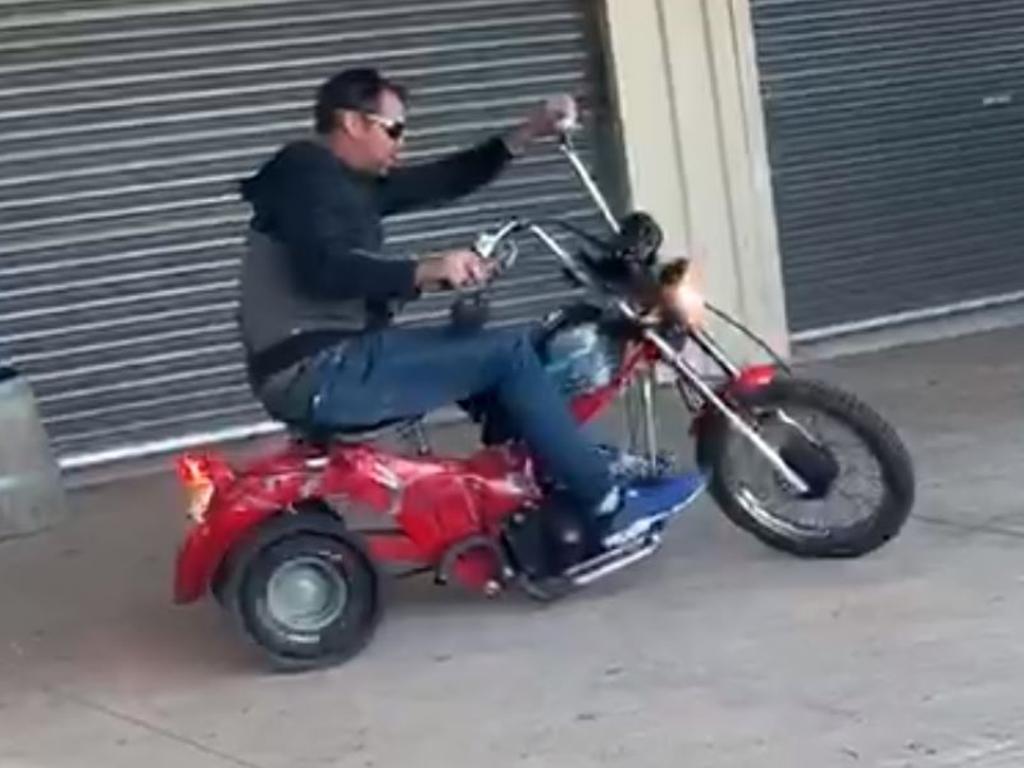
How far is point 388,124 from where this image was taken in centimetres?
596

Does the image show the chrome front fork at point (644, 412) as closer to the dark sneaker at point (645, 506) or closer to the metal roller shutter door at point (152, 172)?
the dark sneaker at point (645, 506)

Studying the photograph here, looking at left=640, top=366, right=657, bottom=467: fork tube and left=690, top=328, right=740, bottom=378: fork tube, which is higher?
left=690, top=328, right=740, bottom=378: fork tube

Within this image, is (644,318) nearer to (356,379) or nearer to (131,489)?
(356,379)

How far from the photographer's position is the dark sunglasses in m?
5.95

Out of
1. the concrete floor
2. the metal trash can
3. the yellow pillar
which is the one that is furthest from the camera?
the yellow pillar

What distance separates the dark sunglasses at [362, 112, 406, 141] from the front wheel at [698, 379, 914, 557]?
1190 millimetres

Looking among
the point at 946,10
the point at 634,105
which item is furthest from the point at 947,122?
the point at 634,105

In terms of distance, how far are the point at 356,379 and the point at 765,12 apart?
4.93m

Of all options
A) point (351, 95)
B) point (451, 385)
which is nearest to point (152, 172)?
point (351, 95)

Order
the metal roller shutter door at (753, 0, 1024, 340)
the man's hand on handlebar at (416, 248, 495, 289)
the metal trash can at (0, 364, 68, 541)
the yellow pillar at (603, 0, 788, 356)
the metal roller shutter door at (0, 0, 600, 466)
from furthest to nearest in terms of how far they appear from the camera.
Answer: the metal roller shutter door at (753, 0, 1024, 340) → the yellow pillar at (603, 0, 788, 356) → the metal roller shutter door at (0, 0, 600, 466) → the metal trash can at (0, 364, 68, 541) → the man's hand on handlebar at (416, 248, 495, 289)

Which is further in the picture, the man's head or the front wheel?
the front wheel

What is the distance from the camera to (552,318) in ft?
20.5

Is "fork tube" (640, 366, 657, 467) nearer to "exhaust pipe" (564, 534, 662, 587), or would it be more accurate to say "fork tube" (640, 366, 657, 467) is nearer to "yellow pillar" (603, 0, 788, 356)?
"exhaust pipe" (564, 534, 662, 587)

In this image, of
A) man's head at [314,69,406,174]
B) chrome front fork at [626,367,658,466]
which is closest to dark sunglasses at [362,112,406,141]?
man's head at [314,69,406,174]
